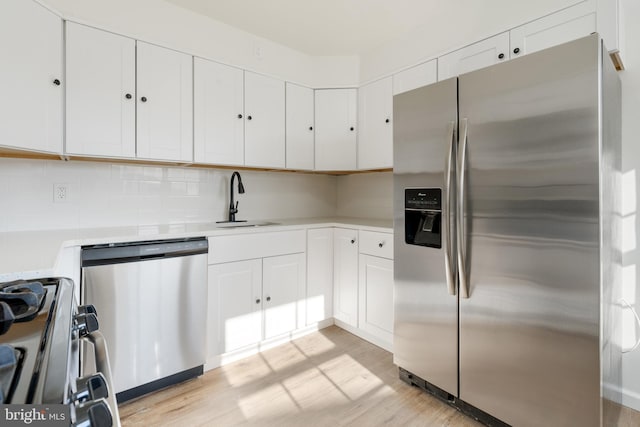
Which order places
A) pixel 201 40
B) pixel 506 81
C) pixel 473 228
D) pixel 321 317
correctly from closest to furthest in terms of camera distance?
pixel 506 81 < pixel 473 228 < pixel 201 40 < pixel 321 317

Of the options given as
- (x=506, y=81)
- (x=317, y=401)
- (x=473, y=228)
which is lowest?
(x=317, y=401)

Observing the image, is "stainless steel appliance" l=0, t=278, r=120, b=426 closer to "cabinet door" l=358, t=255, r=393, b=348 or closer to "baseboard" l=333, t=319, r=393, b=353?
"cabinet door" l=358, t=255, r=393, b=348

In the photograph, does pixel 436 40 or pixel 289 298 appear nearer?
pixel 436 40

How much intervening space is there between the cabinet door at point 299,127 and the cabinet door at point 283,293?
2.84 ft

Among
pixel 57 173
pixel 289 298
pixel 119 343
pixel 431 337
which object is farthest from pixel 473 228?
pixel 57 173

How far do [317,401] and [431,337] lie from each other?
2.46 ft

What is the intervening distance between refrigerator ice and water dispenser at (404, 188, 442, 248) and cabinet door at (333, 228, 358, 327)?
71 centimetres

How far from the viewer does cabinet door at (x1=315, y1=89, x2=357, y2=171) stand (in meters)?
2.96

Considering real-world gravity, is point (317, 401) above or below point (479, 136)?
below

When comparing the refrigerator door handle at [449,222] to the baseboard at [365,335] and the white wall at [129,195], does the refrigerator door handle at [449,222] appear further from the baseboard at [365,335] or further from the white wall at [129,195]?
the white wall at [129,195]

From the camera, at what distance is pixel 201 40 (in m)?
2.34

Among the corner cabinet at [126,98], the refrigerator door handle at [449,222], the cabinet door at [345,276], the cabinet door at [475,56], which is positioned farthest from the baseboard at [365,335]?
the cabinet door at [475,56]

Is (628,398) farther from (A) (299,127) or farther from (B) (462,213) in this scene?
(A) (299,127)

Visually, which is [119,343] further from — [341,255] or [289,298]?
[341,255]
